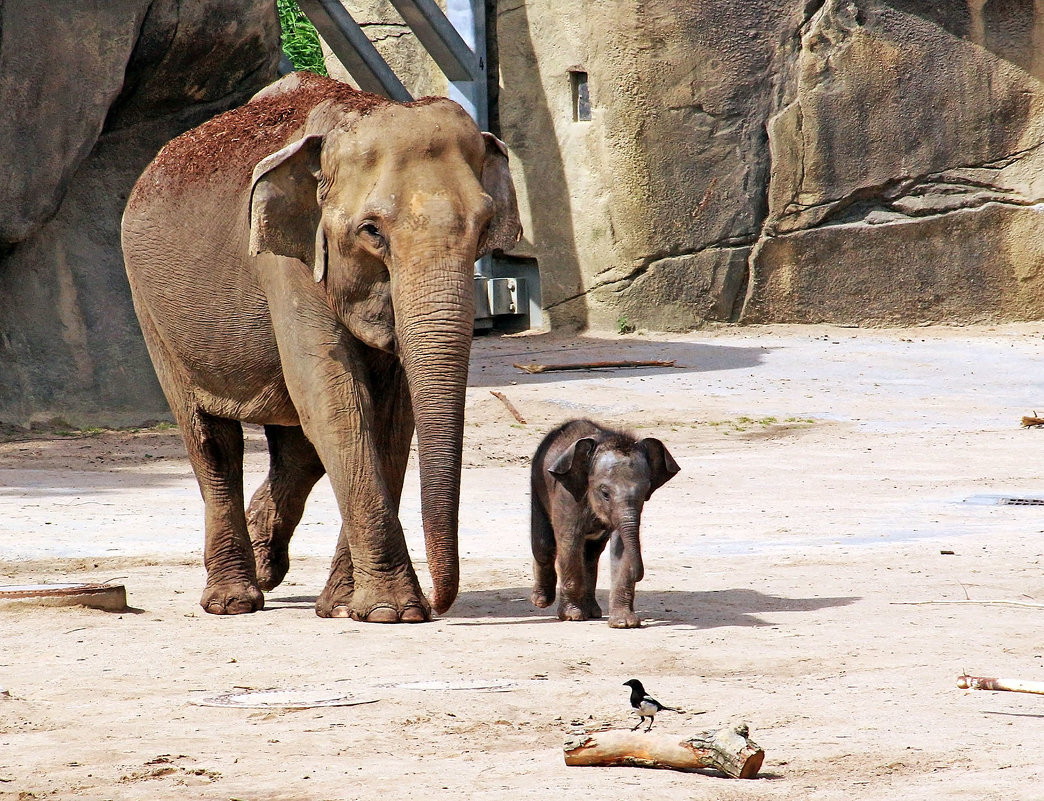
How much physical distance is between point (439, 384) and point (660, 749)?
7.08 ft

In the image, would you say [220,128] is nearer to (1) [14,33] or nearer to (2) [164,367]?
(2) [164,367]

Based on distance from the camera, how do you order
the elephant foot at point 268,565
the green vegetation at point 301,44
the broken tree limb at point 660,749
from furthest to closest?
the green vegetation at point 301,44
the elephant foot at point 268,565
the broken tree limb at point 660,749

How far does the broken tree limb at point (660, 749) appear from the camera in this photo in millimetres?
4078

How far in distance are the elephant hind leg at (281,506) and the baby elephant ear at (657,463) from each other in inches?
73.9

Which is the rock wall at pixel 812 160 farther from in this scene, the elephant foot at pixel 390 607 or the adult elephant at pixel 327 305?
the elephant foot at pixel 390 607

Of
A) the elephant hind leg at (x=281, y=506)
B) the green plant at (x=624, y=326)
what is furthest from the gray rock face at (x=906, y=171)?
the elephant hind leg at (x=281, y=506)

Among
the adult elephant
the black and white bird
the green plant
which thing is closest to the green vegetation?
the green plant

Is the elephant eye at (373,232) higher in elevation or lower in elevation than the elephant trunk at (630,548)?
higher

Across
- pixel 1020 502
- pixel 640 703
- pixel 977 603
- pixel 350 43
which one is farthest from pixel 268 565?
pixel 350 43

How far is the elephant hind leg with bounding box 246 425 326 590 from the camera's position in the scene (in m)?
7.72

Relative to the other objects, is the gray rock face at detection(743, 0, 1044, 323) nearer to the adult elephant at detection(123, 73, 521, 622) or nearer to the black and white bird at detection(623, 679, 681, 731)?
the adult elephant at detection(123, 73, 521, 622)

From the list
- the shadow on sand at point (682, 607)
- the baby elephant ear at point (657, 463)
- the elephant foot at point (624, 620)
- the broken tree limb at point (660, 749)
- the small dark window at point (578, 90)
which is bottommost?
the shadow on sand at point (682, 607)

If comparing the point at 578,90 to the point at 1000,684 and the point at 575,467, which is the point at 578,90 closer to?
the point at 575,467

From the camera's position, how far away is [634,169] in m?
18.6
